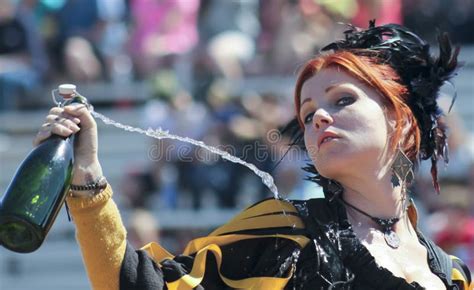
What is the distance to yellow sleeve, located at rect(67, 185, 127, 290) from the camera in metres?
2.66

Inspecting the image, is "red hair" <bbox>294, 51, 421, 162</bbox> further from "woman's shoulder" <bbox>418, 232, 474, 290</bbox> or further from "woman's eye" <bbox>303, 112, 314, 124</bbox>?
"woman's shoulder" <bbox>418, 232, 474, 290</bbox>

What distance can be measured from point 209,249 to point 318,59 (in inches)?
22.5

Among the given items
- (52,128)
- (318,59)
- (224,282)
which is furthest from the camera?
(318,59)

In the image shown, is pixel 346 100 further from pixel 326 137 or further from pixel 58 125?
pixel 58 125

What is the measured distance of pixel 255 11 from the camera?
24.2 feet

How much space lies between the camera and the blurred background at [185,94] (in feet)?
20.2

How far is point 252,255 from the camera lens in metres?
2.87

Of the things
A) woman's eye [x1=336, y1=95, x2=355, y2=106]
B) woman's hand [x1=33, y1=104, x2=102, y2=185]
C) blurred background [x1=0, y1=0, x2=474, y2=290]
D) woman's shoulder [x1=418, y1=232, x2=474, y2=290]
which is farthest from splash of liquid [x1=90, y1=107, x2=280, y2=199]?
blurred background [x1=0, y1=0, x2=474, y2=290]

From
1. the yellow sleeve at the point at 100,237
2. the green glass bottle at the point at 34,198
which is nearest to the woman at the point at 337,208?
the yellow sleeve at the point at 100,237

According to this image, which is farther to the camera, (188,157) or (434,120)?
(188,157)

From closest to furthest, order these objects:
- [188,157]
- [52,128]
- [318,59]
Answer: [52,128], [318,59], [188,157]

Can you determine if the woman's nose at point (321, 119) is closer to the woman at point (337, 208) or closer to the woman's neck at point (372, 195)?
the woman at point (337, 208)

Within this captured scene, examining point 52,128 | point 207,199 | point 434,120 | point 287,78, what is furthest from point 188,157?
point 52,128

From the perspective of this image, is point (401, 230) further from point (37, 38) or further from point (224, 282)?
point (37, 38)
